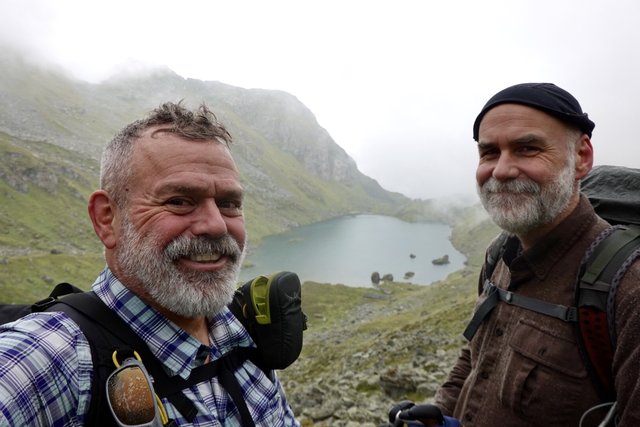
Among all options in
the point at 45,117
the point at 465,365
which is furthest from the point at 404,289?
the point at 45,117

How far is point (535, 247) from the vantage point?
3.34 metres

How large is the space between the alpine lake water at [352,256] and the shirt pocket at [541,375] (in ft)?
243

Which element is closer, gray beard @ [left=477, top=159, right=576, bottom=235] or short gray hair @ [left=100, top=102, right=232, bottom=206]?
short gray hair @ [left=100, top=102, right=232, bottom=206]

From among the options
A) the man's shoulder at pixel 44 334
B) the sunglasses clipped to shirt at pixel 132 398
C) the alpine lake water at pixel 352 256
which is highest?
the man's shoulder at pixel 44 334

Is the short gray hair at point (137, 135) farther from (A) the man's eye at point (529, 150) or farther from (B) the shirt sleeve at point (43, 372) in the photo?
(A) the man's eye at point (529, 150)

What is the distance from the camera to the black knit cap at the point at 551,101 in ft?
10.5

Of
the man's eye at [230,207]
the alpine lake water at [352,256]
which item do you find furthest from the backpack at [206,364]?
the alpine lake water at [352,256]

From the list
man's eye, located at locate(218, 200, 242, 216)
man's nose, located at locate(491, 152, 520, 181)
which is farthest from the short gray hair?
man's nose, located at locate(491, 152, 520, 181)

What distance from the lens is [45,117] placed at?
552ft

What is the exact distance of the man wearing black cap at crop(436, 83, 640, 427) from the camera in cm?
294

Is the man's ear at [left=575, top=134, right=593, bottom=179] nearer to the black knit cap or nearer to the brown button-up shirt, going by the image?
the black knit cap

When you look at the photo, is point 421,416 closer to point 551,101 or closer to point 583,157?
point 583,157

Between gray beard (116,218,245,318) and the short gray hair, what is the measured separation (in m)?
0.34

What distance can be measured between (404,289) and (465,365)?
77.6 meters
